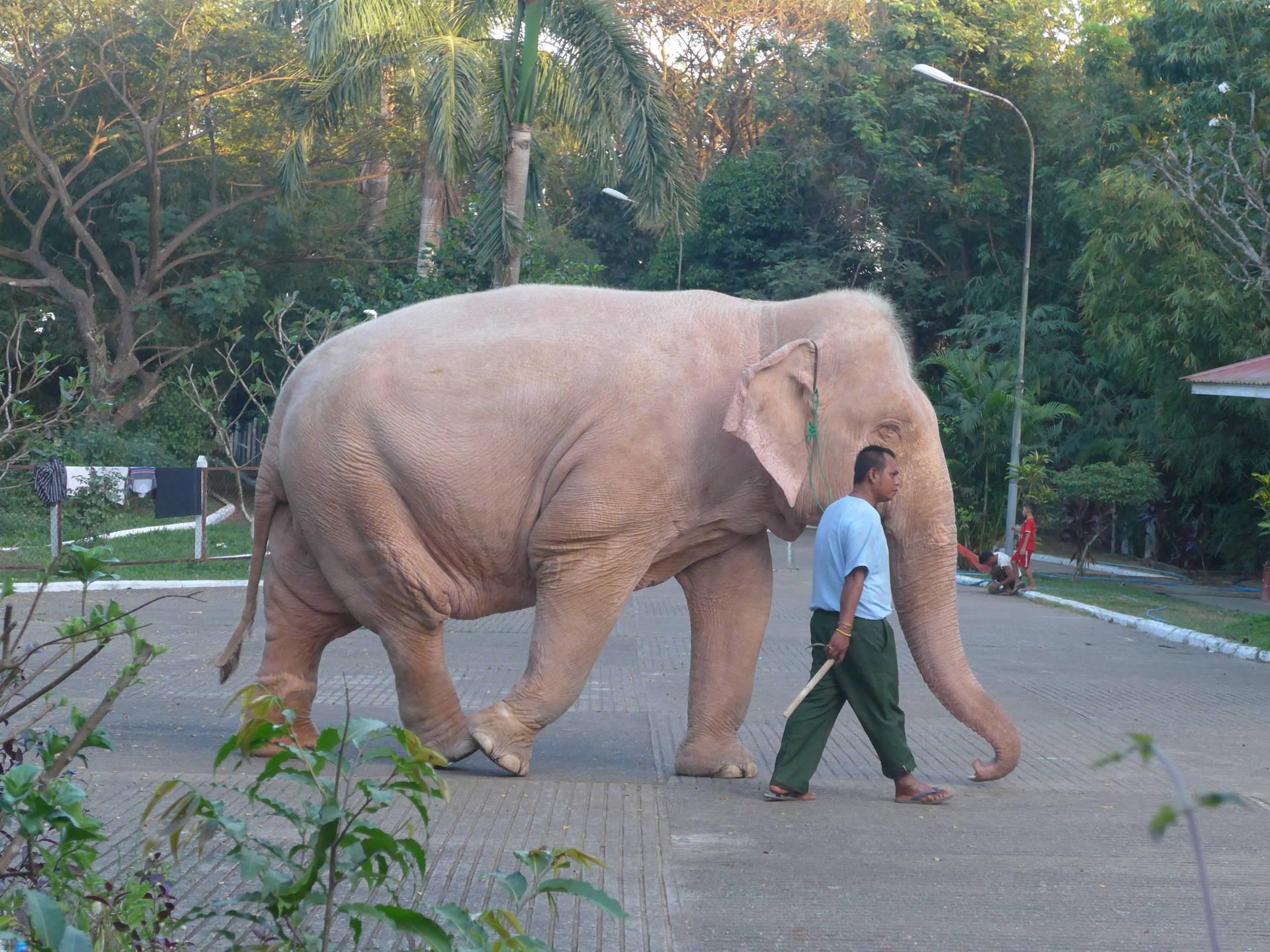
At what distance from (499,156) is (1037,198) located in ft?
59.5

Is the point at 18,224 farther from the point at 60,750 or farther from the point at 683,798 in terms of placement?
the point at 60,750

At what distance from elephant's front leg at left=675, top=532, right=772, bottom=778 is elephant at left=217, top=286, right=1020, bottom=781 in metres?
0.02

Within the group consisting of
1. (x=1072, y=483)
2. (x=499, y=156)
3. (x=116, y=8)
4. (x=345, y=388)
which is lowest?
(x=1072, y=483)

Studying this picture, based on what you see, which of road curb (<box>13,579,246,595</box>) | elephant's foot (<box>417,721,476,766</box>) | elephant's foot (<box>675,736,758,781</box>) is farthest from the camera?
road curb (<box>13,579,246,595</box>)

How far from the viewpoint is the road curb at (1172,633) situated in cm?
1336

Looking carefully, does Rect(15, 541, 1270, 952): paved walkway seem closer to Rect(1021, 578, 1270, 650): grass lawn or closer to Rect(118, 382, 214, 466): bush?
Rect(1021, 578, 1270, 650): grass lawn

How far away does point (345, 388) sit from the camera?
674cm

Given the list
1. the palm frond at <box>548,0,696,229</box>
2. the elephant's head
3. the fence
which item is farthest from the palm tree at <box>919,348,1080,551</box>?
the elephant's head

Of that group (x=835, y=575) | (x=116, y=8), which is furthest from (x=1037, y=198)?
(x=835, y=575)

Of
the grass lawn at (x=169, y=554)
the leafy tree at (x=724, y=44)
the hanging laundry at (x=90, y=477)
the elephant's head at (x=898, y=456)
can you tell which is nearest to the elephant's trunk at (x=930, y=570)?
the elephant's head at (x=898, y=456)

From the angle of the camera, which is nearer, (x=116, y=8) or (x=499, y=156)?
(x=499, y=156)

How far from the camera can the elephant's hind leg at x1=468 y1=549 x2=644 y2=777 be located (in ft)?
21.4

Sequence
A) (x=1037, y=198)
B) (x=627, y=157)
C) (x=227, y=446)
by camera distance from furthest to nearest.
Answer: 1. (x=1037, y=198)
2. (x=227, y=446)
3. (x=627, y=157)

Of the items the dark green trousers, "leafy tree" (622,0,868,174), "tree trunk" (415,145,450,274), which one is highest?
"leafy tree" (622,0,868,174)
